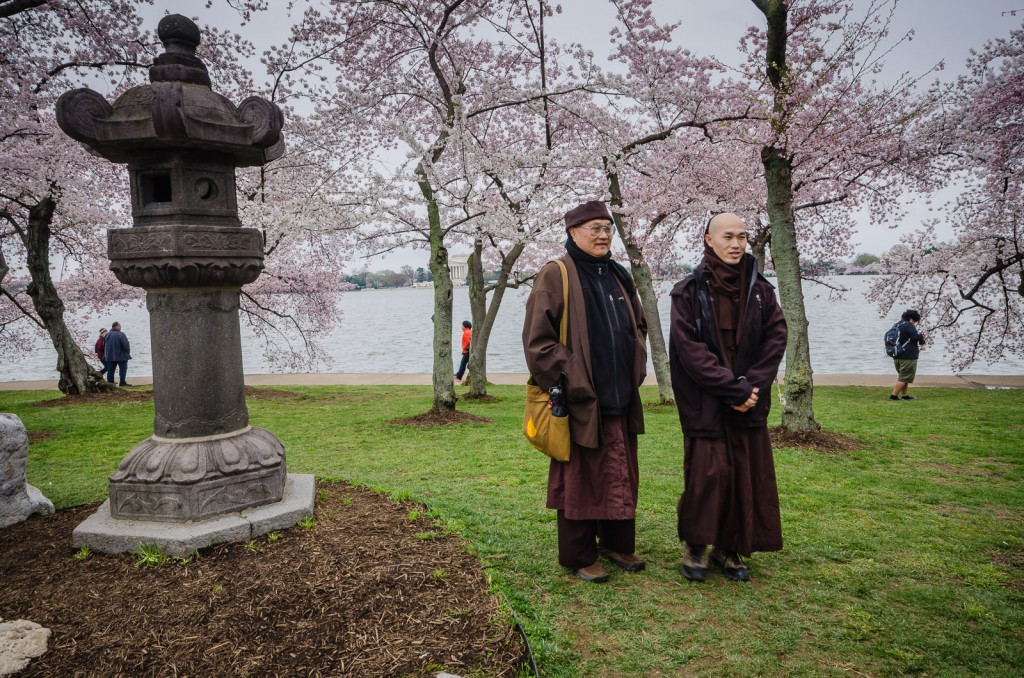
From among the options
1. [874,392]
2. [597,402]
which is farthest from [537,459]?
[874,392]

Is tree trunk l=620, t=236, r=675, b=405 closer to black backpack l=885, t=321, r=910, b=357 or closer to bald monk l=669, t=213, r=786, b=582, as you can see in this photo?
black backpack l=885, t=321, r=910, b=357

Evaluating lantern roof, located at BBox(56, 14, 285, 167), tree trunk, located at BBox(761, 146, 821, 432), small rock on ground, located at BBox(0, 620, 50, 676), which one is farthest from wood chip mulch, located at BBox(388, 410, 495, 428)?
small rock on ground, located at BBox(0, 620, 50, 676)

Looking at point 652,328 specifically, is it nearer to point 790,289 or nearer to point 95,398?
point 790,289

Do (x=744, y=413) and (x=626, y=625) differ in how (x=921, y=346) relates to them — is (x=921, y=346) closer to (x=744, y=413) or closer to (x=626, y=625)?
(x=744, y=413)

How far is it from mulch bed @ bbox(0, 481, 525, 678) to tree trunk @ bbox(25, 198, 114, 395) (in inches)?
456

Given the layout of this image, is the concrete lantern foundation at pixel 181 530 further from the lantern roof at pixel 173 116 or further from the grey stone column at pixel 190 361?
the lantern roof at pixel 173 116

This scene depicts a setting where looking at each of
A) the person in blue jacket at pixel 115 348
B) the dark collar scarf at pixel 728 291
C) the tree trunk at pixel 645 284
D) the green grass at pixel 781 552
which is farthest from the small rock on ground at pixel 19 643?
the person in blue jacket at pixel 115 348

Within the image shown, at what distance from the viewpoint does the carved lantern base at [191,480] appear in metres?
3.85

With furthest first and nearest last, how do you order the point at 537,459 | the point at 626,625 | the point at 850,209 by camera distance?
the point at 850,209
the point at 537,459
the point at 626,625

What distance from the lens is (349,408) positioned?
11.9 metres

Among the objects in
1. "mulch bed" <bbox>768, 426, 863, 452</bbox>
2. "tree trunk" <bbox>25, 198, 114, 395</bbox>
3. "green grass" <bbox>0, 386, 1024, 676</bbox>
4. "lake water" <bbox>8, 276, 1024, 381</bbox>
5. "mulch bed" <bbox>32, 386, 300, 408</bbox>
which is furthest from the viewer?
"lake water" <bbox>8, 276, 1024, 381</bbox>

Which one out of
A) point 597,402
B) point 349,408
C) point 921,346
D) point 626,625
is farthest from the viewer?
point 921,346

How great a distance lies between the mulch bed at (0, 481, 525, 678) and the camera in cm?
275

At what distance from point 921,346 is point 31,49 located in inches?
740
